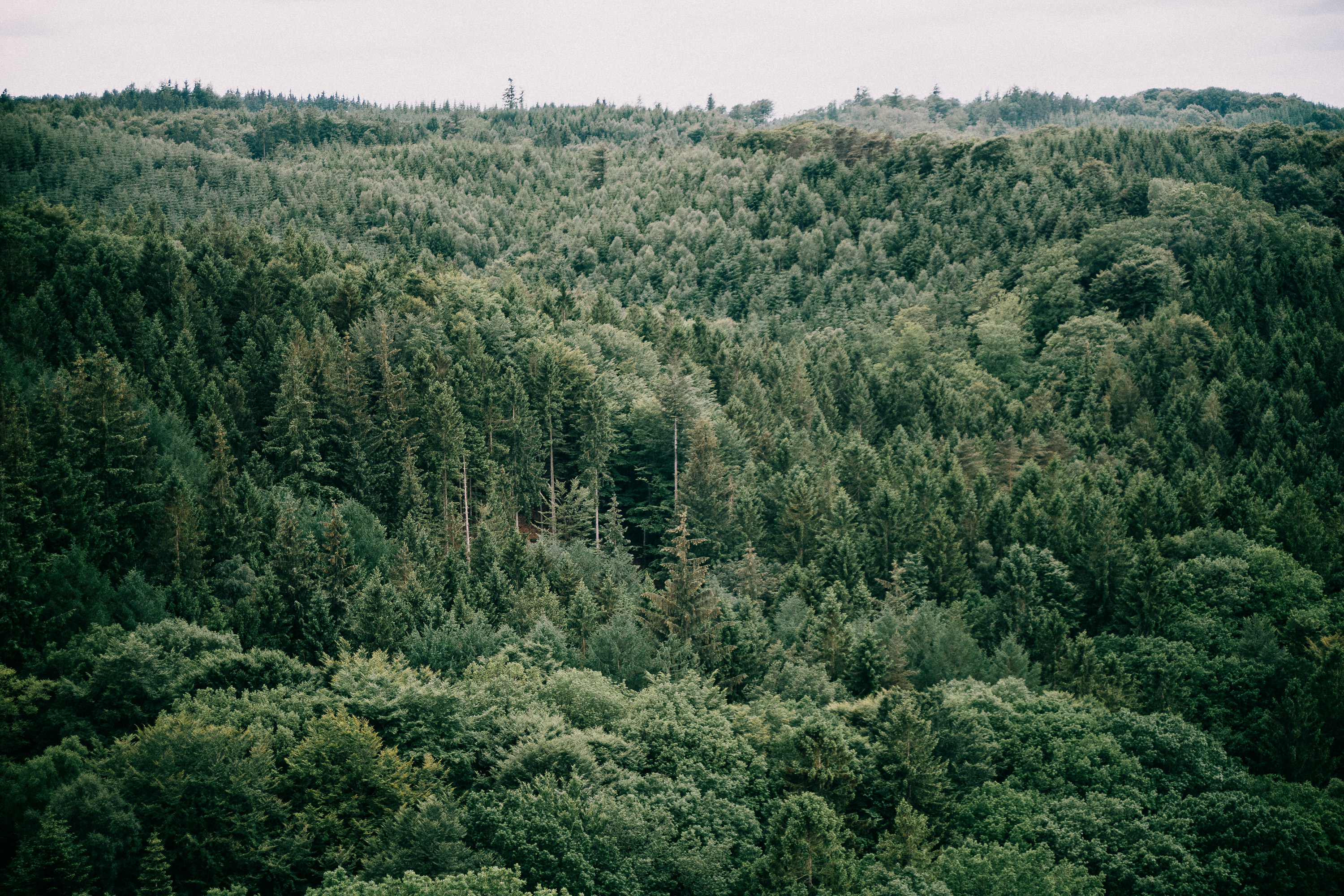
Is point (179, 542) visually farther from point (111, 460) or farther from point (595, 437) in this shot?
point (595, 437)

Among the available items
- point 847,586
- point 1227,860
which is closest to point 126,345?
point 847,586

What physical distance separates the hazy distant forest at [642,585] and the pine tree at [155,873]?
0.32 metres

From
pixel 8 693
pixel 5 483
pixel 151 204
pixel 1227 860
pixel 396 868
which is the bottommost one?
pixel 1227 860

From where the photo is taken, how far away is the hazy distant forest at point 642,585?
4116cm

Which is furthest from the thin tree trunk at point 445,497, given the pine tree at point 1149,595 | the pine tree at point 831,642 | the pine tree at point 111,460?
the pine tree at point 1149,595

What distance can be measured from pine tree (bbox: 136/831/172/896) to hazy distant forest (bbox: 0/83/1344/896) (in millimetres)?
316

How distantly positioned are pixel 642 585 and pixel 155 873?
144 ft

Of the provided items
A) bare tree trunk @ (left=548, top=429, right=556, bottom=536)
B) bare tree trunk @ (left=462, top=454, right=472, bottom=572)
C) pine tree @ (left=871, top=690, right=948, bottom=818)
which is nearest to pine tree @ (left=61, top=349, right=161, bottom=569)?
bare tree trunk @ (left=462, top=454, right=472, bottom=572)

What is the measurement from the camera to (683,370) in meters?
106

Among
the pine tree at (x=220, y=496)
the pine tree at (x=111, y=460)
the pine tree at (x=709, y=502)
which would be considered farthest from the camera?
the pine tree at (x=709, y=502)

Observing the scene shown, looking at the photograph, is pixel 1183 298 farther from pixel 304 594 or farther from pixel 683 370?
pixel 304 594

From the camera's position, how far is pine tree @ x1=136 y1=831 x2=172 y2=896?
119 ft

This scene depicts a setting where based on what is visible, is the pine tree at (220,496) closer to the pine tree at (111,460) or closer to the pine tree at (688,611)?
the pine tree at (111,460)

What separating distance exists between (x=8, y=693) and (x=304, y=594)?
1744 cm
